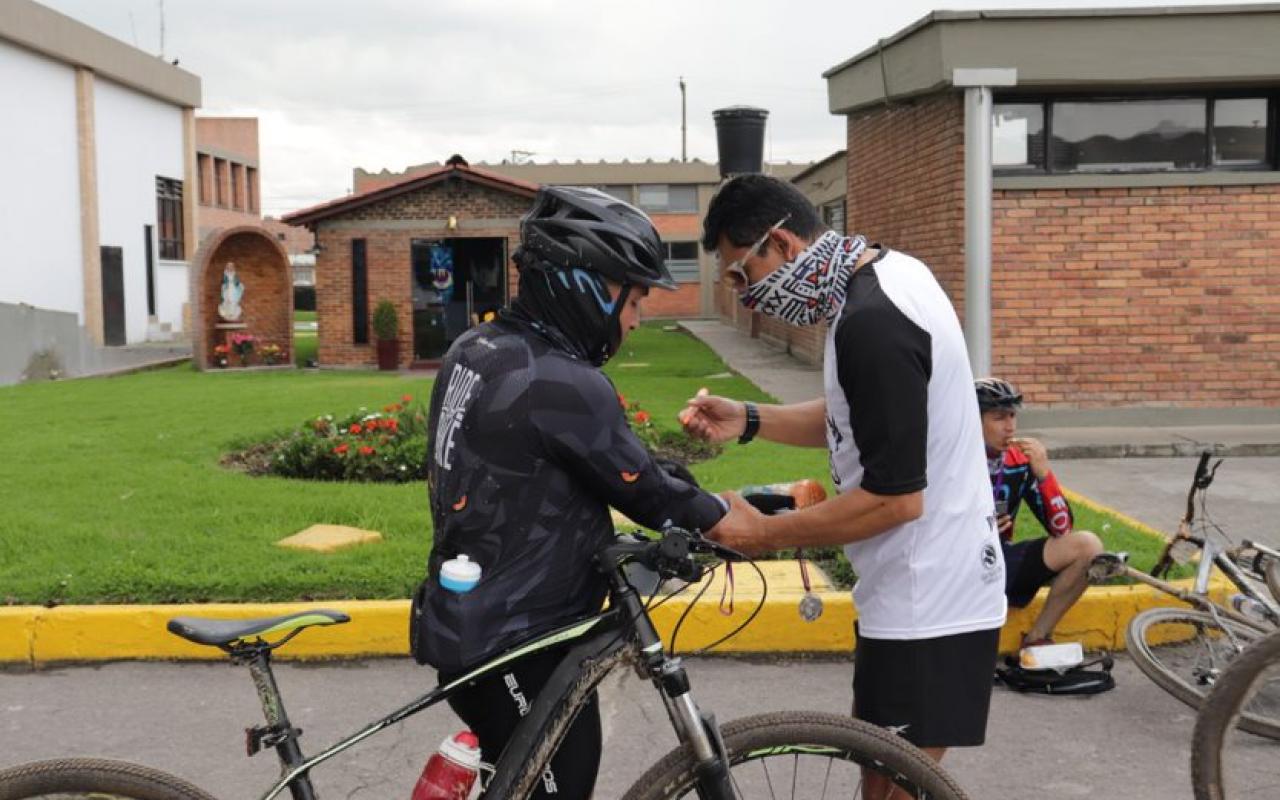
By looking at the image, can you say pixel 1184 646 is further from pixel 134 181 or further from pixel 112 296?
pixel 134 181

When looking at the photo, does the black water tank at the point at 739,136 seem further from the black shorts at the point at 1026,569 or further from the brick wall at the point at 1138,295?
the black shorts at the point at 1026,569

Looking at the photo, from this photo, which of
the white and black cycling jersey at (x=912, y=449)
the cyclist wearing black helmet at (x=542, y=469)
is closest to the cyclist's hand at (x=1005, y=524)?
the white and black cycling jersey at (x=912, y=449)

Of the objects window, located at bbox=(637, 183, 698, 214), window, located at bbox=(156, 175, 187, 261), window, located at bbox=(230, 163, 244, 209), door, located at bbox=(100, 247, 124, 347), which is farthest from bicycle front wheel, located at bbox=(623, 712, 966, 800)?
window, located at bbox=(230, 163, 244, 209)

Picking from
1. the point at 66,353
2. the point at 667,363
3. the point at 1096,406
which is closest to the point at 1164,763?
the point at 1096,406

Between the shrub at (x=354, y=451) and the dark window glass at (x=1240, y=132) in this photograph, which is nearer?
the shrub at (x=354, y=451)

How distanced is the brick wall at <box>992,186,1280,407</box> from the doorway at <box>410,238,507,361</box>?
548 inches

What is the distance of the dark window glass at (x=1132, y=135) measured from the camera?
1418 cm

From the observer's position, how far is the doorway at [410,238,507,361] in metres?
26.1

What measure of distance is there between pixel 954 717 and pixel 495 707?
0.98m

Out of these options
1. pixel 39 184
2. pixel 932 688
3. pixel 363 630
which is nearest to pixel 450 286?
pixel 39 184

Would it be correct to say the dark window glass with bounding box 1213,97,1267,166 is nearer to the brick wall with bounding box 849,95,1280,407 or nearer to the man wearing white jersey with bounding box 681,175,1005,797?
the brick wall with bounding box 849,95,1280,407

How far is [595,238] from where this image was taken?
Answer: 2588 millimetres

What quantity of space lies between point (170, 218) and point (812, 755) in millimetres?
40228

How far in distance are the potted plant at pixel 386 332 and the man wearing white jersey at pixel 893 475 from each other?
23.1 meters
